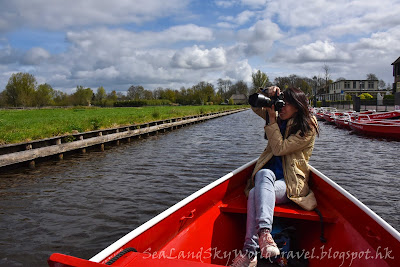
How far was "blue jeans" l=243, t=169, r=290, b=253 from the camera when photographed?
2.60 meters

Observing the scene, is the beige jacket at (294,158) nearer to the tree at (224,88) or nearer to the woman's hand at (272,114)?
the woman's hand at (272,114)

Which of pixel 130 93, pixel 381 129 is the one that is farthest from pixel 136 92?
pixel 381 129

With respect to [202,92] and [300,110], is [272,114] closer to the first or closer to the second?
[300,110]

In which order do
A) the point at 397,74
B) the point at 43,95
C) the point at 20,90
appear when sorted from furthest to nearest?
the point at 43,95 < the point at 20,90 < the point at 397,74

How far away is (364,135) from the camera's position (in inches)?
615

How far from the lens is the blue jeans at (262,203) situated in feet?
8.52

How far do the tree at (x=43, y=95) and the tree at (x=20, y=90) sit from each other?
1.43 m

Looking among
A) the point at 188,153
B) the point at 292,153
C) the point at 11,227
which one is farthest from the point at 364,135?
the point at 11,227

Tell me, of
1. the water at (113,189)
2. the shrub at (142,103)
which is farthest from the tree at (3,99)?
the water at (113,189)

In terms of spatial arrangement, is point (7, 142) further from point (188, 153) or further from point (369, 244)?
point (369, 244)

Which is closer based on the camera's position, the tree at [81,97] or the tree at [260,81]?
the tree at [260,81]

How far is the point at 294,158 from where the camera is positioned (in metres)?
3.20

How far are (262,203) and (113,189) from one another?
15.4 feet

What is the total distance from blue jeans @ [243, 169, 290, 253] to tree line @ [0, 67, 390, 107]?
148ft
